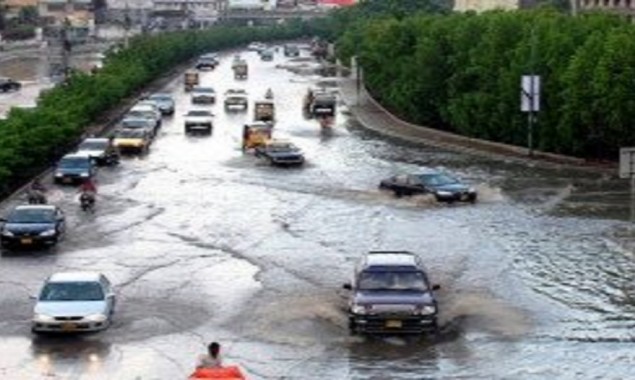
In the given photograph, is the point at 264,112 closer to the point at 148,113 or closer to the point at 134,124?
the point at 148,113

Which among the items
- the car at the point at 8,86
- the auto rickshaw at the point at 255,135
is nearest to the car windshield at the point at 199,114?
the auto rickshaw at the point at 255,135

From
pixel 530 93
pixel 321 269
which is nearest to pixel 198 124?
pixel 530 93

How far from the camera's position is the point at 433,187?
5206 centimetres

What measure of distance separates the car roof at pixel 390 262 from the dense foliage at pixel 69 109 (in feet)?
73.2

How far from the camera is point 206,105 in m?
99.9

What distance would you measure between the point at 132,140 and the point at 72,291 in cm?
Result: 3890

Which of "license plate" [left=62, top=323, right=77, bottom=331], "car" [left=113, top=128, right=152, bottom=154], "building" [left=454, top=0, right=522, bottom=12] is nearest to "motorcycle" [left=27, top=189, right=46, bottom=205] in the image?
"car" [left=113, top=128, right=152, bottom=154]

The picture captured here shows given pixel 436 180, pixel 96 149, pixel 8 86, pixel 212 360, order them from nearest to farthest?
pixel 212 360 → pixel 436 180 → pixel 96 149 → pixel 8 86

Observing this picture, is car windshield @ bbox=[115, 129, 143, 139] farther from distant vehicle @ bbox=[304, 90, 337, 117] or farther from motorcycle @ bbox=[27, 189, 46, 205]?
motorcycle @ bbox=[27, 189, 46, 205]

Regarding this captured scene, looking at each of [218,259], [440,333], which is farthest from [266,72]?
[440,333]

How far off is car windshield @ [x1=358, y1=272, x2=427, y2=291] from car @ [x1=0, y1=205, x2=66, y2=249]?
1356 centimetres

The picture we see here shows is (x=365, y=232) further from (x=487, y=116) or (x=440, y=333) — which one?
(x=487, y=116)

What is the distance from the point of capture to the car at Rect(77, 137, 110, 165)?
62.4m

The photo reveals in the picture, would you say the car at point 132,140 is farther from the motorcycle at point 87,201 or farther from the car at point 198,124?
the motorcycle at point 87,201
